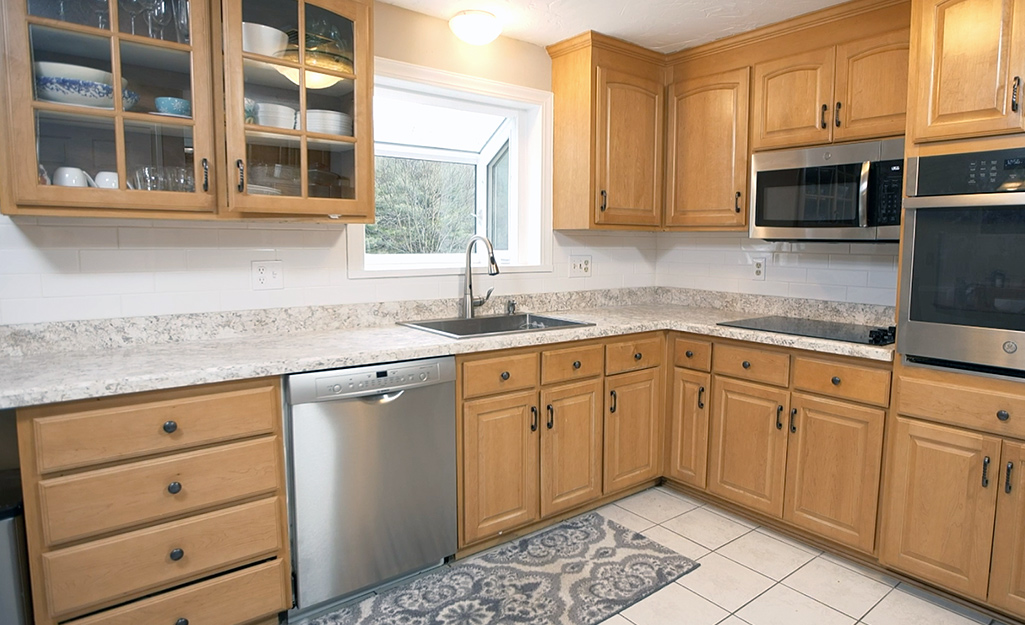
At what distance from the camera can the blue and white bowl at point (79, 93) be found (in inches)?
70.9

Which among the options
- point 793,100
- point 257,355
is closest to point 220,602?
point 257,355

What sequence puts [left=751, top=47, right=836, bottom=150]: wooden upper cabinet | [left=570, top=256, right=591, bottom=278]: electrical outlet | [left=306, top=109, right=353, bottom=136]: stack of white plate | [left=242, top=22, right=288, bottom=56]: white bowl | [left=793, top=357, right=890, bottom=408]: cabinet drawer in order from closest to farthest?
1. [left=242, top=22, right=288, bottom=56]: white bowl
2. [left=306, top=109, right=353, bottom=136]: stack of white plate
3. [left=793, top=357, right=890, bottom=408]: cabinet drawer
4. [left=751, top=47, right=836, bottom=150]: wooden upper cabinet
5. [left=570, top=256, right=591, bottom=278]: electrical outlet

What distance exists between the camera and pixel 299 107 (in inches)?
87.4

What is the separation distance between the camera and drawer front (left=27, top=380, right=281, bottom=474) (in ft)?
5.43

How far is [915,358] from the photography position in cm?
226

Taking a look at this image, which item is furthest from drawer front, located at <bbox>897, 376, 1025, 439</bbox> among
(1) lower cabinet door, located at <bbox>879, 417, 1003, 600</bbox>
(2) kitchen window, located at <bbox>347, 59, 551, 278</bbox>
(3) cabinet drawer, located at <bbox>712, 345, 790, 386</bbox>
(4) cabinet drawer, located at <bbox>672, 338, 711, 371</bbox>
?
(2) kitchen window, located at <bbox>347, 59, 551, 278</bbox>

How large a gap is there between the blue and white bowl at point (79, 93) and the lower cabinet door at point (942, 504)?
2.88m

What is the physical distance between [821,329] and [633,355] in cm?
84

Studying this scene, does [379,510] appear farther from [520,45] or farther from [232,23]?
[520,45]

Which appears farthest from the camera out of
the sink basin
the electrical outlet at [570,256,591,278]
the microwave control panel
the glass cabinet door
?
the electrical outlet at [570,256,591,278]

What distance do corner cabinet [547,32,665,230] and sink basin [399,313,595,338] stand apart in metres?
0.54

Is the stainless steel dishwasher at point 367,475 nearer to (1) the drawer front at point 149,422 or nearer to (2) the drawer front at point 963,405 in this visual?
(1) the drawer front at point 149,422

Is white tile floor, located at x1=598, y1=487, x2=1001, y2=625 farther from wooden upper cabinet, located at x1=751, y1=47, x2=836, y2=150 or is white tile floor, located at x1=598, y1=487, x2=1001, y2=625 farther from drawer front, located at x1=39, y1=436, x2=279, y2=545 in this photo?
wooden upper cabinet, located at x1=751, y1=47, x2=836, y2=150

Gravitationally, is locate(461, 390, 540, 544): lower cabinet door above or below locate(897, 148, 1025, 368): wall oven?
below
